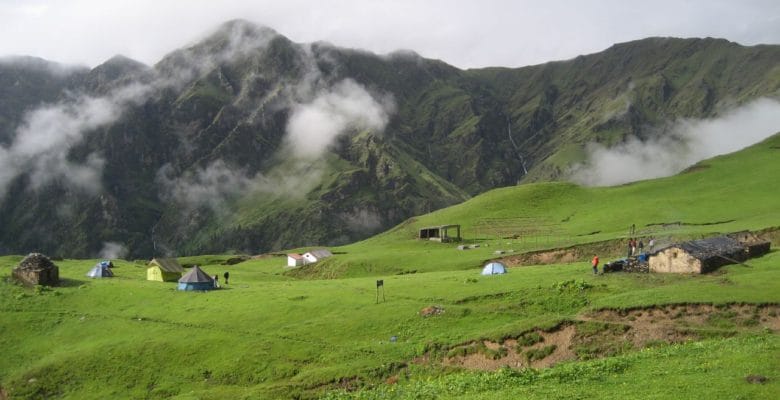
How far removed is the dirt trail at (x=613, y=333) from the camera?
42.8 meters

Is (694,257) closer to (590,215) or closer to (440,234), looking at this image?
(440,234)

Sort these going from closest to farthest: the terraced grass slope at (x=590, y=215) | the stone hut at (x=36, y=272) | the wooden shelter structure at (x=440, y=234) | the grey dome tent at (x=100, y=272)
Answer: the stone hut at (x=36, y=272) < the grey dome tent at (x=100, y=272) < the terraced grass slope at (x=590, y=215) < the wooden shelter structure at (x=440, y=234)

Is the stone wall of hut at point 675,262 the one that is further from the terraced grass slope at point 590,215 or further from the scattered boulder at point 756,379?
the scattered boulder at point 756,379

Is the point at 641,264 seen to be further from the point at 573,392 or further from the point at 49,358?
the point at 49,358

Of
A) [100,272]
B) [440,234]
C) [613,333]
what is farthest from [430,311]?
[440,234]

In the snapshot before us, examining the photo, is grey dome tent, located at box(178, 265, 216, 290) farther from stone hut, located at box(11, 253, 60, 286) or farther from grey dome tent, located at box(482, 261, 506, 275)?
grey dome tent, located at box(482, 261, 506, 275)

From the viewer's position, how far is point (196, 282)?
73688 millimetres

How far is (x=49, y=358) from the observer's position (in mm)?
54750

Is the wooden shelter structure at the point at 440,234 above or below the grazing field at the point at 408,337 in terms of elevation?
above

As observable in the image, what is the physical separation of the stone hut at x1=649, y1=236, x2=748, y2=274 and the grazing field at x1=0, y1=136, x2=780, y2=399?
1509 millimetres

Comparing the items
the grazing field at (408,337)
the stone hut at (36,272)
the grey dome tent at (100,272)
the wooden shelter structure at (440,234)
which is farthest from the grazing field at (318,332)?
the wooden shelter structure at (440,234)

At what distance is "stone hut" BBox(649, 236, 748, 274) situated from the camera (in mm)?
57656

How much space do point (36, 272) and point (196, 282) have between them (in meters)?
18.3

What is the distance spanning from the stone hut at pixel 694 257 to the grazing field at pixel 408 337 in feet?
4.95
